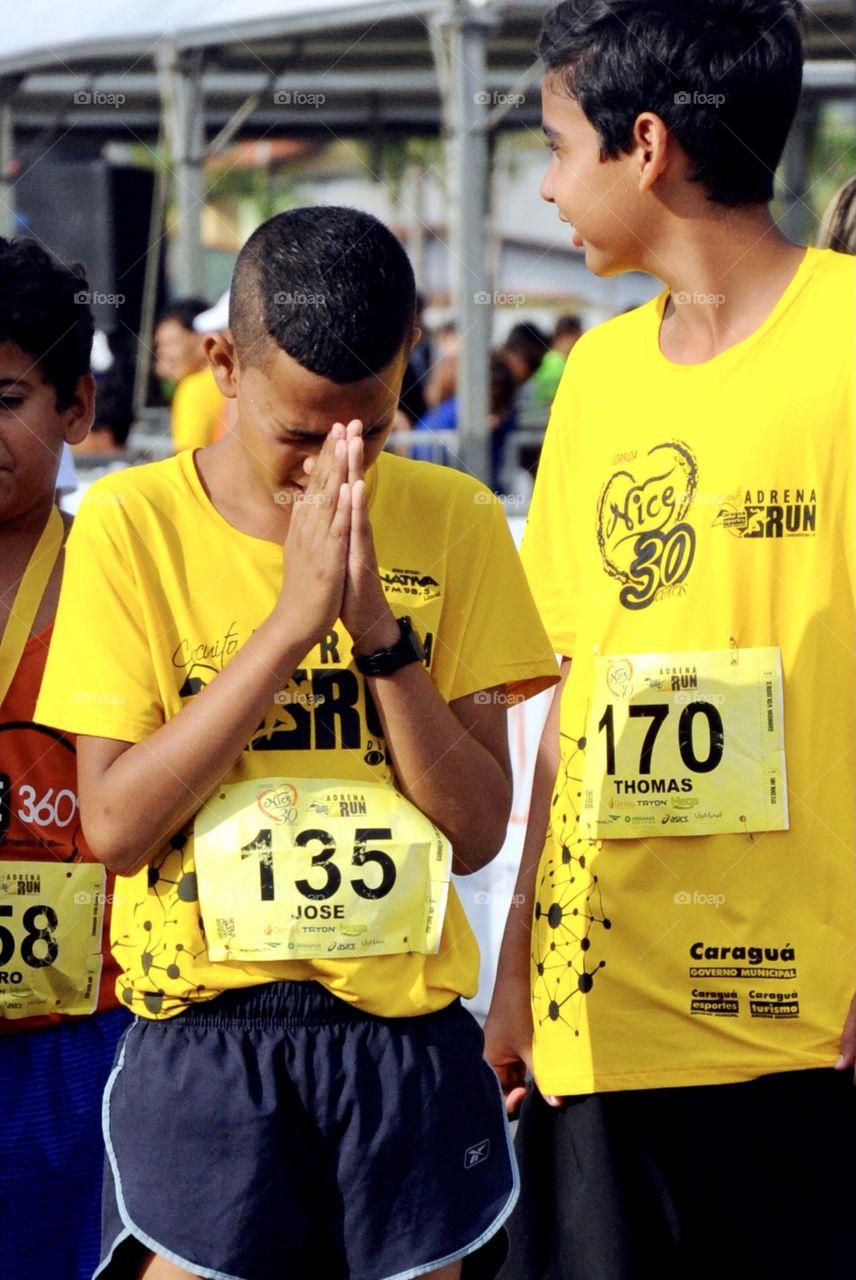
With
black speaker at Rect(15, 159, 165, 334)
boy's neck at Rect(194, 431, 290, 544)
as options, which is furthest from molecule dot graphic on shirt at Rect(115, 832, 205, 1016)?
black speaker at Rect(15, 159, 165, 334)

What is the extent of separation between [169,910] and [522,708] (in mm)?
3189

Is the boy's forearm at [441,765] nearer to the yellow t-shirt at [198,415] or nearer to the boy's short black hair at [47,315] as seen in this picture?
the boy's short black hair at [47,315]

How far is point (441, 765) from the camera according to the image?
2039 millimetres

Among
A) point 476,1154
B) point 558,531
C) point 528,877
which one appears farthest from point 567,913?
point 558,531

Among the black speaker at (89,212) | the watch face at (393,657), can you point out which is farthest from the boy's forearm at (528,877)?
the black speaker at (89,212)

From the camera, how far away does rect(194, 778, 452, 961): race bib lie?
1953mm

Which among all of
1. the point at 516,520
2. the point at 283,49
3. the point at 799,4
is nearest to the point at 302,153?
the point at 283,49

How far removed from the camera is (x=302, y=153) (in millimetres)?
22203

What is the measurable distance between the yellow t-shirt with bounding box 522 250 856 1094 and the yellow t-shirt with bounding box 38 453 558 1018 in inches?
14.0

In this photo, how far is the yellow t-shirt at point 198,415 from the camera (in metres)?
9.33

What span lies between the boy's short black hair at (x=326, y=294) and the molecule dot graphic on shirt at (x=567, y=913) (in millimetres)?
697

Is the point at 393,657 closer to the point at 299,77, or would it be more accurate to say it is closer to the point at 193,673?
the point at 193,673

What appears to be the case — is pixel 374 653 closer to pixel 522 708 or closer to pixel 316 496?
pixel 316 496

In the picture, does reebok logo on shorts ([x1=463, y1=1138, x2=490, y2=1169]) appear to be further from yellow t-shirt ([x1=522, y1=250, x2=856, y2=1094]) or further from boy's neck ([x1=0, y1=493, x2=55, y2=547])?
boy's neck ([x1=0, y1=493, x2=55, y2=547])
